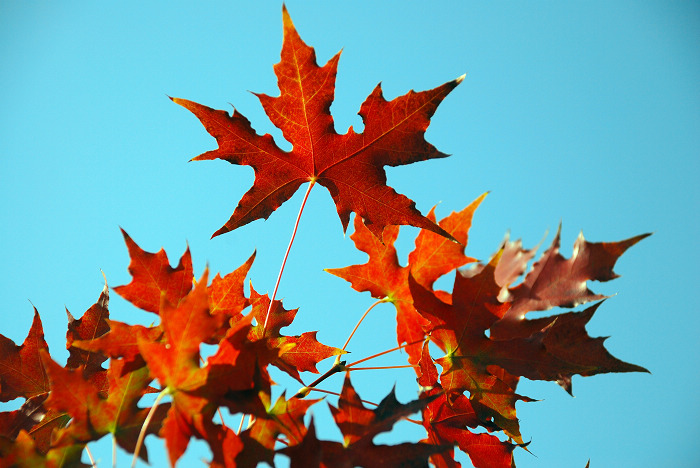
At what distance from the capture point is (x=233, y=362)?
67cm

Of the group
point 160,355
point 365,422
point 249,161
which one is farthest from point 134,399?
point 249,161

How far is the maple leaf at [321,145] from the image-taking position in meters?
0.94

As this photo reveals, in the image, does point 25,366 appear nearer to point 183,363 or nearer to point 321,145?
point 183,363

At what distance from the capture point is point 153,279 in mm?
857

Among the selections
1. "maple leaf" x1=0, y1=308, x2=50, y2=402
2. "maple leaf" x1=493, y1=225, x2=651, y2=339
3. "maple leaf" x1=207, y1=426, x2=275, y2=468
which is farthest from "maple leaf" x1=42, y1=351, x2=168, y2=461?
"maple leaf" x1=493, y1=225, x2=651, y2=339

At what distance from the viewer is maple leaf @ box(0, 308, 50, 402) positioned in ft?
3.37

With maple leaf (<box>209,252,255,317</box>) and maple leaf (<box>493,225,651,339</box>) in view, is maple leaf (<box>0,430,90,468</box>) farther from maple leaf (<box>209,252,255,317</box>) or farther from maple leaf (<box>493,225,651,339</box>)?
maple leaf (<box>493,225,651,339</box>)

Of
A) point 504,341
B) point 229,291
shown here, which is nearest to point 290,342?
point 229,291

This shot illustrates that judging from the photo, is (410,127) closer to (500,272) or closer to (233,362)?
(500,272)

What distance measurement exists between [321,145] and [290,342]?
1.25 ft

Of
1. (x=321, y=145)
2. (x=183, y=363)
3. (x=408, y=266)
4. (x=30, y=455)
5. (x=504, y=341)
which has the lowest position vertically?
(x=30, y=455)

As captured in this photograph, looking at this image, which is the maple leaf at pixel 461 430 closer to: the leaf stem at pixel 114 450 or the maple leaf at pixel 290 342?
the maple leaf at pixel 290 342

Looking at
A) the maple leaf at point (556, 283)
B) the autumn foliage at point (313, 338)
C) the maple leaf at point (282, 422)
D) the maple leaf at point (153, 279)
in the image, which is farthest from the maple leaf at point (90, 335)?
the maple leaf at point (556, 283)

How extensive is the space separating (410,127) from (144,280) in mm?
512
